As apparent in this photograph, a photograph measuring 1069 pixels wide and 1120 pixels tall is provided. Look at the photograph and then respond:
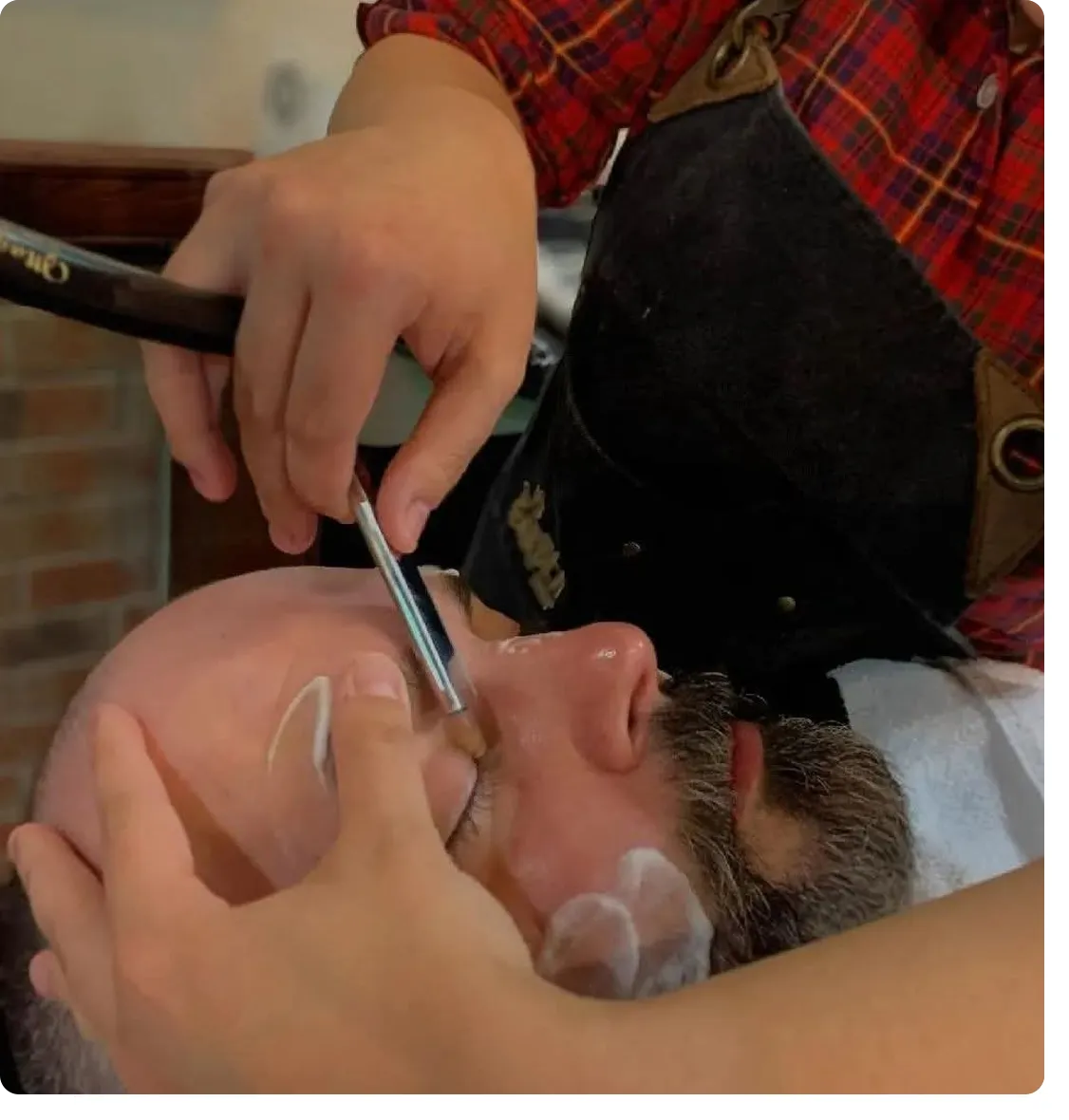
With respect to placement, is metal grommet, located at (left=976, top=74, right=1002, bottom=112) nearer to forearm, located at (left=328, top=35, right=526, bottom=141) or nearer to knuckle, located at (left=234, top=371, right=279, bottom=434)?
forearm, located at (left=328, top=35, right=526, bottom=141)

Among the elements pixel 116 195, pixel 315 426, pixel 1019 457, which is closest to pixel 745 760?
pixel 1019 457

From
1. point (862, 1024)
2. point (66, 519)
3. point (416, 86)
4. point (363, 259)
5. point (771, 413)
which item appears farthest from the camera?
point (66, 519)

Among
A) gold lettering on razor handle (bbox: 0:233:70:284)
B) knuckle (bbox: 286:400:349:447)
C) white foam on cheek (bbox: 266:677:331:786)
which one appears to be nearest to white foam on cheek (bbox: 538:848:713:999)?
white foam on cheek (bbox: 266:677:331:786)

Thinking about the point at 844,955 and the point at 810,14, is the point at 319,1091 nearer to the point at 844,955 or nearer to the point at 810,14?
the point at 844,955

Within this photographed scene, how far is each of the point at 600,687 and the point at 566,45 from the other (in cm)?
42

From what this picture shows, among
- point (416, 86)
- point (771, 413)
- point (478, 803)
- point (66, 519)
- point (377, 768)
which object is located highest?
point (416, 86)

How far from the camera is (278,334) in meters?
0.54

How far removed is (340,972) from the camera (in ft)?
1.47

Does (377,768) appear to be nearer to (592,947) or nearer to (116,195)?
(592,947)

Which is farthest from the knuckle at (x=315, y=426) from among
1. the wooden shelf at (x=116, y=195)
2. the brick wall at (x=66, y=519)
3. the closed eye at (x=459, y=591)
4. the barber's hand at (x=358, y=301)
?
the brick wall at (x=66, y=519)

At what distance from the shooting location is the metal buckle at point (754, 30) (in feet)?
2.33

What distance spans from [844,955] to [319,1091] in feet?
0.71

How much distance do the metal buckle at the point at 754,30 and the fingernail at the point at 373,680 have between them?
0.43m
